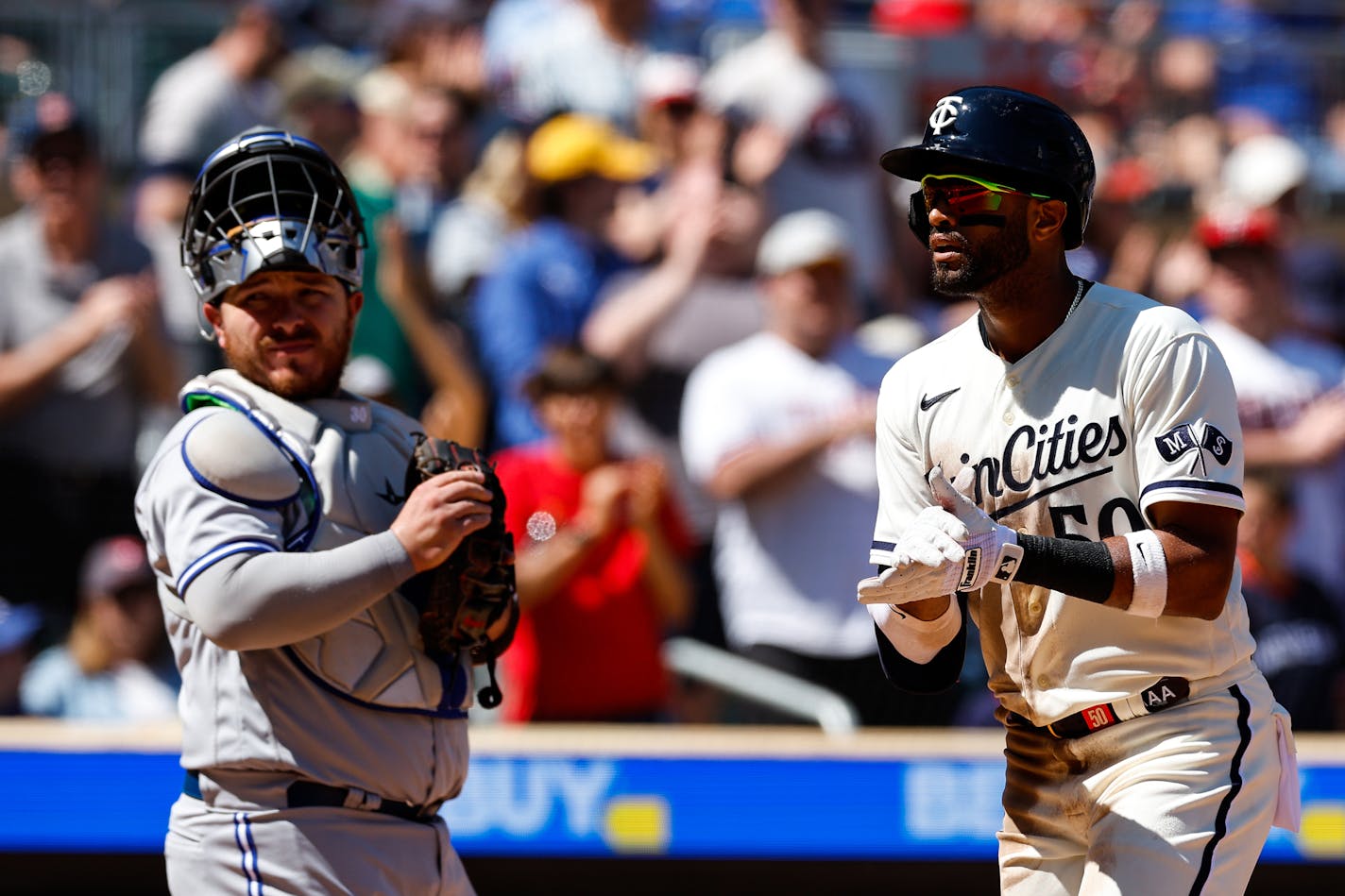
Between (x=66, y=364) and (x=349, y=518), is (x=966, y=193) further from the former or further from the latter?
(x=66, y=364)

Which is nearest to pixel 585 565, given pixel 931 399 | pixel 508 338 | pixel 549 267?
pixel 508 338

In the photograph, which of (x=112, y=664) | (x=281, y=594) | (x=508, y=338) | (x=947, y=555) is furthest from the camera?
(x=508, y=338)

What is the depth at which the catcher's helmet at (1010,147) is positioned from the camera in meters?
2.98

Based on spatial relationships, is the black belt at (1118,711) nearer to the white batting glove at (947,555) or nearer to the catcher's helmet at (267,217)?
the white batting glove at (947,555)

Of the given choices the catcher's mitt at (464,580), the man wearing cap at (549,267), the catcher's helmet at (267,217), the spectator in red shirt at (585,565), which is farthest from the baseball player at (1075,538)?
the man wearing cap at (549,267)

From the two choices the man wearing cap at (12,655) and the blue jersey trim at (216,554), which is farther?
the man wearing cap at (12,655)

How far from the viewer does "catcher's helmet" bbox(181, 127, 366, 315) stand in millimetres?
3213

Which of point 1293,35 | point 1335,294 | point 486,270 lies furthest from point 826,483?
point 1293,35

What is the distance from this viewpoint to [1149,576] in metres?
2.82

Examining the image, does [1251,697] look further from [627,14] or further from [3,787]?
[627,14]

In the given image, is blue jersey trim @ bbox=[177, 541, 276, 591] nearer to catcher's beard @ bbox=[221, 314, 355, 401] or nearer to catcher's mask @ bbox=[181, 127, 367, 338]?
catcher's beard @ bbox=[221, 314, 355, 401]

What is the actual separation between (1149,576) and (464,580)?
3.97ft

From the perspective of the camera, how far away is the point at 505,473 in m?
6.10

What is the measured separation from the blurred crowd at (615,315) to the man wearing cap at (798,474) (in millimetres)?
12
